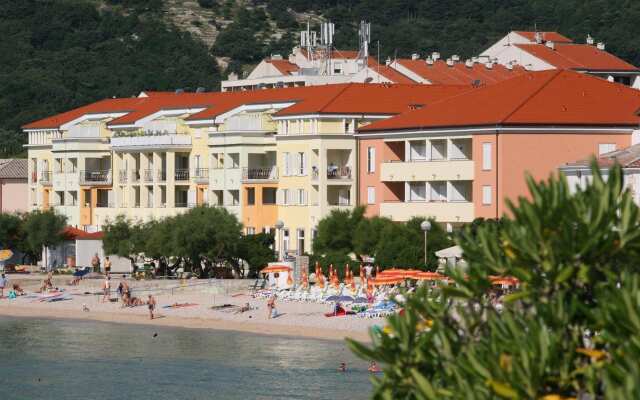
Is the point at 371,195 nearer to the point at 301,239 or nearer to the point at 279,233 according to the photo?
→ the point at 301,239

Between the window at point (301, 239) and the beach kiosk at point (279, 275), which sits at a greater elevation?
the window at point (301, 239)

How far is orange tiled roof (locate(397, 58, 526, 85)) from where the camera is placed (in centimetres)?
11481

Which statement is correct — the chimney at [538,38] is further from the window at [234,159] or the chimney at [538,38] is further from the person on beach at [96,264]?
the person on beach at [96,264]

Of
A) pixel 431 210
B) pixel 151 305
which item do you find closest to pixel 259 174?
pixel 431 210

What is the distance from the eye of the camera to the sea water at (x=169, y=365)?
51.7m

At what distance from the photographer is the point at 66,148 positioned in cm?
10781

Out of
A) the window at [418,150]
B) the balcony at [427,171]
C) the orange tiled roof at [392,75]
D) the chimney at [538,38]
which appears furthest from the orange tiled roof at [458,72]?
the window at [418,150]

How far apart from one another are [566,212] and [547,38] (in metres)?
123

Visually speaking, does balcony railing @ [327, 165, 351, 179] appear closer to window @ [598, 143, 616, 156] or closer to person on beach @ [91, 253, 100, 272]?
person on beach @ [91, 253, 100, 272]

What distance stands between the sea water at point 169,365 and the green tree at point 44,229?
2489 centimetres

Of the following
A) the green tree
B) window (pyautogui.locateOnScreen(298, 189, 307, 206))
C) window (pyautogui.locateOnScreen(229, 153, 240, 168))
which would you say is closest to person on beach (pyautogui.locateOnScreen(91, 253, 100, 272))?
the green tree

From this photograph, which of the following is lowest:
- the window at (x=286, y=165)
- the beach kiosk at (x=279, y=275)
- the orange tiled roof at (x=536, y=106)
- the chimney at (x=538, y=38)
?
the beach kiosk at (x=279, y=275)

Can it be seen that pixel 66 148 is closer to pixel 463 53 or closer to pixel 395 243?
pixel 395 243

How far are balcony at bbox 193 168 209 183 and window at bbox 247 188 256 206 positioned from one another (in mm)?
3930
